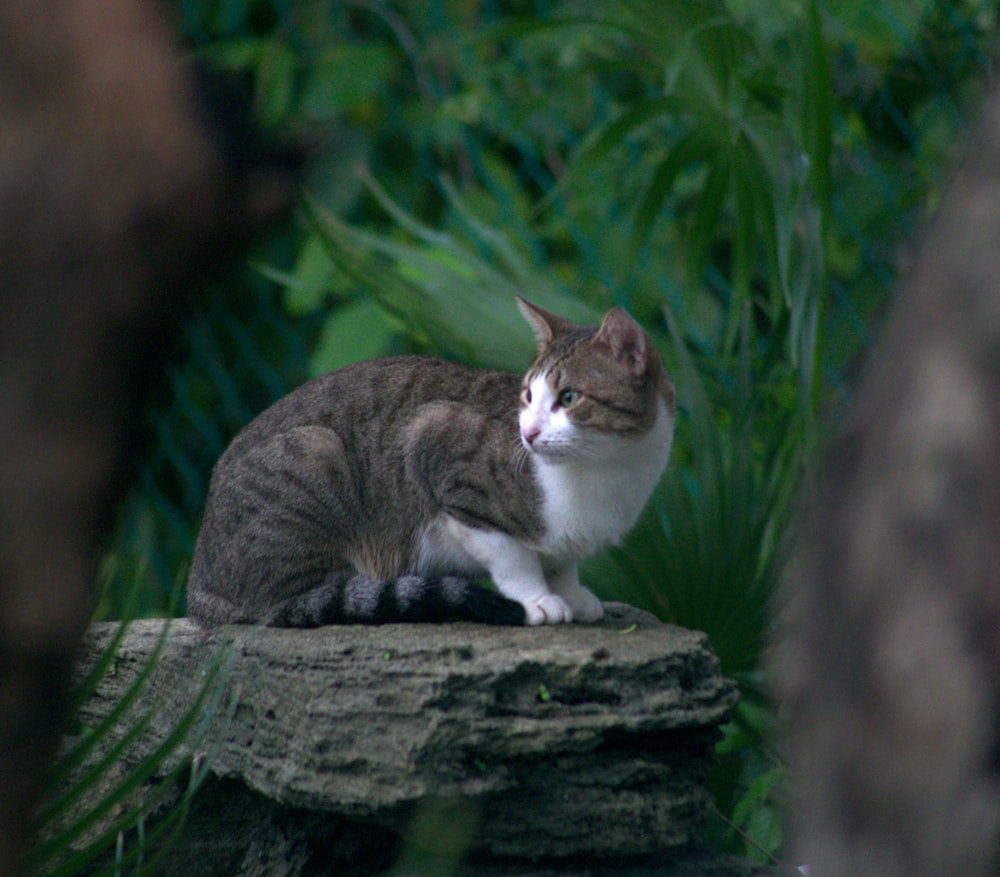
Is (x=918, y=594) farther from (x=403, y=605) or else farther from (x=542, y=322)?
(x=542, y=322)

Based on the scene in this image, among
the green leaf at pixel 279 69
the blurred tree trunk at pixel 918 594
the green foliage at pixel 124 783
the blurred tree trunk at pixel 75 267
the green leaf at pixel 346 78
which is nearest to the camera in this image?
the blurred tree trunk at pixel 918 594

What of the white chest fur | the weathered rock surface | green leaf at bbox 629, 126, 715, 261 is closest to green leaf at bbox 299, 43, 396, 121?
green leaf at bbox 629, 126, 715, 261

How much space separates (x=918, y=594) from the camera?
680mm

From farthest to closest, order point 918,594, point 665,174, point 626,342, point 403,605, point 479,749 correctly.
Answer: point 665,174
point 626,342
point 403,605
point 479,749
point 918,594

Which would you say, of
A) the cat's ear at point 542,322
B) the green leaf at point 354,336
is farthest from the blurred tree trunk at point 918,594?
the green leaf at point 354,336

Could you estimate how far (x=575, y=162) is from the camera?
2895 millimetres

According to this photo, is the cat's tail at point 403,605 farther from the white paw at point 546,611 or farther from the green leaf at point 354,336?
the green leaf at point 354,336

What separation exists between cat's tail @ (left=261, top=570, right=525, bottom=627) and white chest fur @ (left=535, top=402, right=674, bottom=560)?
0.59 feet

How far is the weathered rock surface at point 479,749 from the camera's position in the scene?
70.7 inches

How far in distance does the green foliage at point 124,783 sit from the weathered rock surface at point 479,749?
0.33ft

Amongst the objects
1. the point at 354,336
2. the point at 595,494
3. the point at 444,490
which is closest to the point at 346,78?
the point at 354,336

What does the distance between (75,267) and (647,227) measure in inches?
84.6

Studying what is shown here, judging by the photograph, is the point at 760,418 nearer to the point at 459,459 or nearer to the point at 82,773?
the point at 459,459

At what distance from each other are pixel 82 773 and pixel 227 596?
1.44 ft
